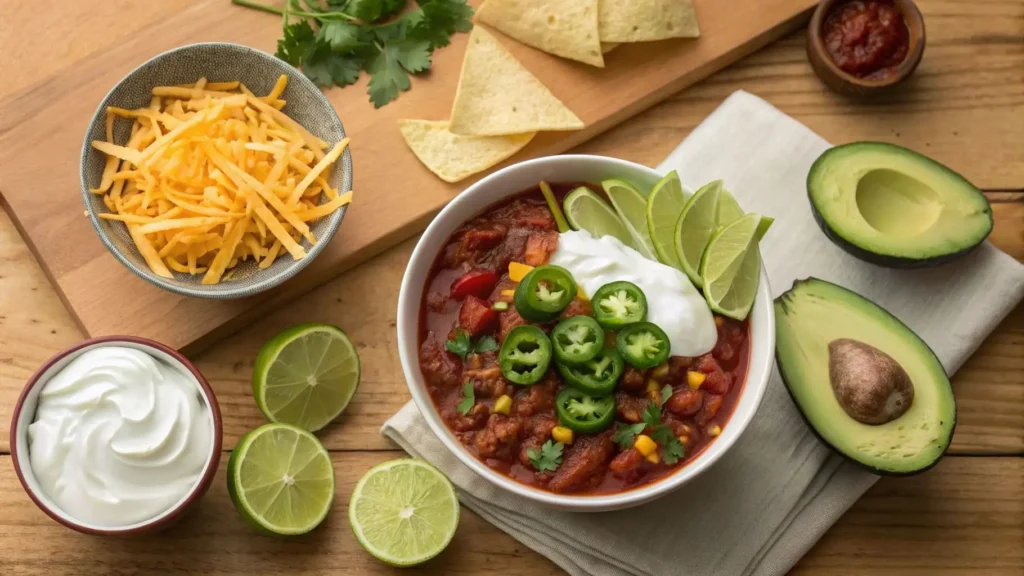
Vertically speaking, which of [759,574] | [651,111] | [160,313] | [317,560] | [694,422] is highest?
[651,111]

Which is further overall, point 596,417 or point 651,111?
point 651,111

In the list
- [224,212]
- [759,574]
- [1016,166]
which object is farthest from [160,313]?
[1016,166]

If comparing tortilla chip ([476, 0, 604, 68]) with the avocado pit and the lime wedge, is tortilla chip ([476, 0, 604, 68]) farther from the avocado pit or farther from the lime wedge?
the avocado pit

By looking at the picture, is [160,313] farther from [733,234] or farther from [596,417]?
[733,234]

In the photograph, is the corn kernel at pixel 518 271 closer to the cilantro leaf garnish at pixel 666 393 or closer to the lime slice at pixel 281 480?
the cilantro leaf garnish at pixel 666 393

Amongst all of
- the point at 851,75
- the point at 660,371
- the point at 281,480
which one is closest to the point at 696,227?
the point at 660,371

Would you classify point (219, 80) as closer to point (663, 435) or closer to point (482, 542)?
point (482, 542)

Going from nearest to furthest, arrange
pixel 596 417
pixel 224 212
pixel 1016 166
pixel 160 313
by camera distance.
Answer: pixel 596 417, pixel 224 212, pixel 160 313, pixel 1016 166
